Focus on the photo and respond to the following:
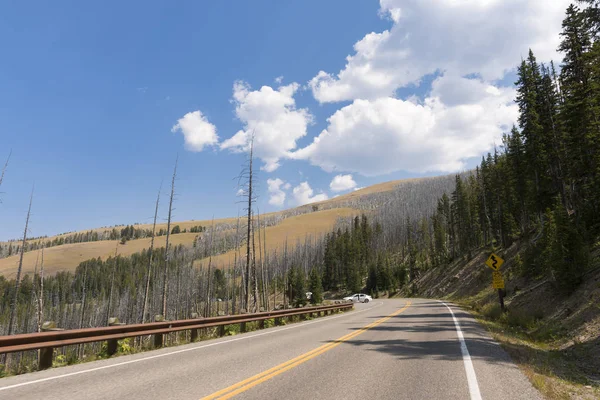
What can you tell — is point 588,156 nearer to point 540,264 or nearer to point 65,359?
point 540,264

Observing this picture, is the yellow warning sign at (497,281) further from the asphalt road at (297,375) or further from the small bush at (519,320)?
the asphalt road at (297,375)

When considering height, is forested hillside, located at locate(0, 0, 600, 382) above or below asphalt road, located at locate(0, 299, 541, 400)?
above

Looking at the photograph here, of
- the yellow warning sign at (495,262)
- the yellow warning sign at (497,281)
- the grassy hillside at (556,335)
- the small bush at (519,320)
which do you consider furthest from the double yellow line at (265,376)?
the yellow warning sign at (495,262)

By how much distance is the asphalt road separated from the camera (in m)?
5.32

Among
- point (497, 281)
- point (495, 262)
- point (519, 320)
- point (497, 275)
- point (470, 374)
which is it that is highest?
point (495, 262)

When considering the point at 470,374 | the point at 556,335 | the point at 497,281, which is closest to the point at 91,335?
the point at 470,374

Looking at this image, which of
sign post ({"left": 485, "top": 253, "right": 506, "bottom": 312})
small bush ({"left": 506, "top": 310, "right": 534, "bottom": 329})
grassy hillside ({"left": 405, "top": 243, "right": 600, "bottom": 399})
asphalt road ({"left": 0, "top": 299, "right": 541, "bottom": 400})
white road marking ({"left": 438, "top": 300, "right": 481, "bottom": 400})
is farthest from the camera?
sign post ({"left": 485, "top": 253, "right": 506, "bottom": 312})

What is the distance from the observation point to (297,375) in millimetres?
6383

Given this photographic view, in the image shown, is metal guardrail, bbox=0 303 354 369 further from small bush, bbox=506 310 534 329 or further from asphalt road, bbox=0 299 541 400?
small bush, bbox=506 310 534 329

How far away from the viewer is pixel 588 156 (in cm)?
2661

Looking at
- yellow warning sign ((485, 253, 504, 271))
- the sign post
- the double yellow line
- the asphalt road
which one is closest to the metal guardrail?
the asphalt road

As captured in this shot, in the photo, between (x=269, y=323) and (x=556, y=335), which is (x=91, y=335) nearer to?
(x=269, y=323)

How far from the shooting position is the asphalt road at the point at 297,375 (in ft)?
17.5

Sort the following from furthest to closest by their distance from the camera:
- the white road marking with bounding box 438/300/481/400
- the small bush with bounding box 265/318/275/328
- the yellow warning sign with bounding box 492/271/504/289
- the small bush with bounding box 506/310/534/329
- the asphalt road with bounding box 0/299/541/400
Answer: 1. the yellow warning sign with bounding box 492/271/504/289
2. the small bush with bounding box 265/318/275/328
3. the small bush with bounding box 506/310/534/329
4. the asphalt road with bounding box 0/299/541/400
5. the white road marking with bounding box 438/300/481/400
